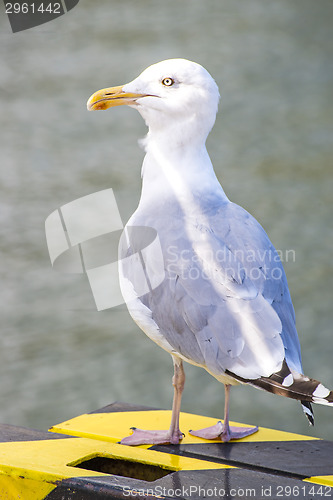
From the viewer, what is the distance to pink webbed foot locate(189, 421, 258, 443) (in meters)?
2.04

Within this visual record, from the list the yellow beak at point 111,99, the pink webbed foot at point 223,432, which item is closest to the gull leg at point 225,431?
the pink webbed foot at point 223,432

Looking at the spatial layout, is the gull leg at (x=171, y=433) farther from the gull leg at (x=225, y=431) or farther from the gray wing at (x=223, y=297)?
the gray wing at (x=223, y=297)

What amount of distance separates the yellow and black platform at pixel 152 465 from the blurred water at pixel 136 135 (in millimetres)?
2282

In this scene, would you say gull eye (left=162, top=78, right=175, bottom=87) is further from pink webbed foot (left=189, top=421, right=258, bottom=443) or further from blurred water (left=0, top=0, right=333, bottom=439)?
blurred water (left=0, top=0, right=333, bottom=439)

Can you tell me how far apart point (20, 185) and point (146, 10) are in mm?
1893

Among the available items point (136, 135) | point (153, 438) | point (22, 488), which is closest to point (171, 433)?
point (153, 438)

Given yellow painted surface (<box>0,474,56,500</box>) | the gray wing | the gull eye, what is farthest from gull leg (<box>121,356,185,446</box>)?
the gull eye

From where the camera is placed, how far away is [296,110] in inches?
228

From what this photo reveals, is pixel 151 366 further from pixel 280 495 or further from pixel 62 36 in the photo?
pixel 62 36

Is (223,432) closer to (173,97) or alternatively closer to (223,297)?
(223,297)

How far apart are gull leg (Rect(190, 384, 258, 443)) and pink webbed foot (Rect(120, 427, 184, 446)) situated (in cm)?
8

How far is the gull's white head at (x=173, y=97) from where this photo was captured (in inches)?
76.9

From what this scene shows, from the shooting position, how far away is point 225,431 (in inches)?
80.9

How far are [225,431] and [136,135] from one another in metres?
3.86
